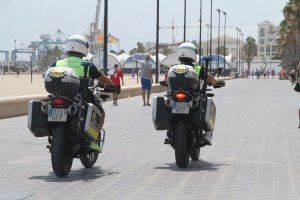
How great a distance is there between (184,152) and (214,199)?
2.06m

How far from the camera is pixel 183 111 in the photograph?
936 cm

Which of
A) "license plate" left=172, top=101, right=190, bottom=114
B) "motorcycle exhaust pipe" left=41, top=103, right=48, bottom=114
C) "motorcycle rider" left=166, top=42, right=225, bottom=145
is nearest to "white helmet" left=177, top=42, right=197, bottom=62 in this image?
"motorcycle rider" left=166, top=42, right=225, bottom=145

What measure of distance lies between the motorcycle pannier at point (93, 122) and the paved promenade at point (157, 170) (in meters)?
0.47

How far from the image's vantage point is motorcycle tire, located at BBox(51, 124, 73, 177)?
8.30 m

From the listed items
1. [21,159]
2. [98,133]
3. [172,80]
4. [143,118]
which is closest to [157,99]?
[172,80]

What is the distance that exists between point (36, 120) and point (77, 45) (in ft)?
3.33

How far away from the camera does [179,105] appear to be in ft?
30.8

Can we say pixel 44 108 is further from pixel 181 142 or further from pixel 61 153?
pixel 181 142

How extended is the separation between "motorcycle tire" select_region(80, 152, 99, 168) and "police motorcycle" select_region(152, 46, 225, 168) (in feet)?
2.87

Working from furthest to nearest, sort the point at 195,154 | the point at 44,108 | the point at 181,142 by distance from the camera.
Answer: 1. the point at 195,154
2. the point at 181,142
3. the point at 44,108

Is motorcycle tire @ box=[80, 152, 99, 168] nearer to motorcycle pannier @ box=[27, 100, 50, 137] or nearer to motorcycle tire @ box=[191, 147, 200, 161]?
motorcycle pannier @ box=[27, 100, 50, 137]

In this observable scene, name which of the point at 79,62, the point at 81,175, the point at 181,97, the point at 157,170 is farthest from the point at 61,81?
the point at 157,170

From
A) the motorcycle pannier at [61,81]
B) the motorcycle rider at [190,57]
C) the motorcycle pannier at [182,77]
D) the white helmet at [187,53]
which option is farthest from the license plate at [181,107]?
the motorcycle pannier at [61,81]

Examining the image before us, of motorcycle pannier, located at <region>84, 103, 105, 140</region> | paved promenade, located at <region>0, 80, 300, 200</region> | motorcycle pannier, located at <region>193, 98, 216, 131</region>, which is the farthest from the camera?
motorcycle pannier, located at <region>193, 98, 216, 131</region>
